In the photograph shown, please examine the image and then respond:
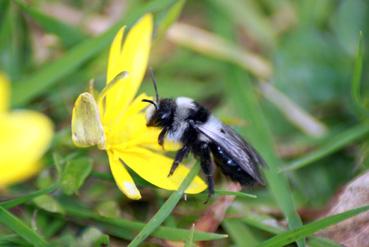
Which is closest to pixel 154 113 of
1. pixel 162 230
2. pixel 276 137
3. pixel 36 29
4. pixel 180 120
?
pixel 180 120

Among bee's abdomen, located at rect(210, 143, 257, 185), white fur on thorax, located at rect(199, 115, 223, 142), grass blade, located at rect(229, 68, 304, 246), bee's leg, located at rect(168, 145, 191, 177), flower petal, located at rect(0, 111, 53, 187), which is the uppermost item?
grass blade, located at rect(229, 68, 304, 246)

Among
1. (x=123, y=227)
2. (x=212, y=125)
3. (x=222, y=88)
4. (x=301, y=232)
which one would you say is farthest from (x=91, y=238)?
(x=222, y=88)

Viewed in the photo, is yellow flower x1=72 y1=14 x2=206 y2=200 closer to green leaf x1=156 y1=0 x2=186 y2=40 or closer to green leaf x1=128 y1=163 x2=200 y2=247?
green leaf x1=128 y1=163 x2=200 y2=247

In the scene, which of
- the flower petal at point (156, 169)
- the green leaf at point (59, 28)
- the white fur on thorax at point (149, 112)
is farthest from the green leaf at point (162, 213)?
the green leaf at point (59, 28)

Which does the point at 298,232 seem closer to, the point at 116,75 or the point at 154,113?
the point at 154,113

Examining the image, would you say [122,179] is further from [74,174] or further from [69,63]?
[69,63]

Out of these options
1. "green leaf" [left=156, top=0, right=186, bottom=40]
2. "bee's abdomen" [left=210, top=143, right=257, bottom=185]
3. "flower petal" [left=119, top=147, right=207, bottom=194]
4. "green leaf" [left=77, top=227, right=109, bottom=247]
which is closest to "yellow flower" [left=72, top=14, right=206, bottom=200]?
"flower petal" [left=119, top=147, right=207, bottom=194]
